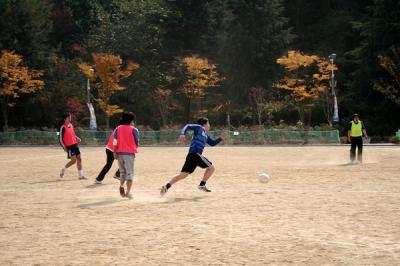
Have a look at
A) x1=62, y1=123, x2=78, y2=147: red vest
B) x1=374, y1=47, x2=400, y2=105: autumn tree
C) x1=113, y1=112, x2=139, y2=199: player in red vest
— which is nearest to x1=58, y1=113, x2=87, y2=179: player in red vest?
x1=62, y1=123, x2=78, y2=147: red vest

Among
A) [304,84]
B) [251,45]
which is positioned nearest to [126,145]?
[304,84]

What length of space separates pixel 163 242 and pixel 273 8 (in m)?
52.2

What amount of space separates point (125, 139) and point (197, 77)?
43971mm

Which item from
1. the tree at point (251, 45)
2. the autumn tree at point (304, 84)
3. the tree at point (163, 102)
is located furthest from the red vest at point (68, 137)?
the tree at point (251, 45)

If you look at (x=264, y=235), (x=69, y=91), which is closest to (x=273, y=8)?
(x=69, y=91)

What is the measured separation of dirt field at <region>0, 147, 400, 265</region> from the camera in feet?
22.5

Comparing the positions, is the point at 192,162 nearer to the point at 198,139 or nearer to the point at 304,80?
the point at 198,139

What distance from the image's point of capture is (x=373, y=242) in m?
7.44

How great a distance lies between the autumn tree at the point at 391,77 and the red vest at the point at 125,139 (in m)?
34.7

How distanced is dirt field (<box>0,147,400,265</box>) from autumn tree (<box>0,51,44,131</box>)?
39.2 meters

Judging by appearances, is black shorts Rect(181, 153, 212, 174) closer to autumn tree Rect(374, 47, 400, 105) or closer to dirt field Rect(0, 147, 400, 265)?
dirt field Rect(0, 147, 400, 265)

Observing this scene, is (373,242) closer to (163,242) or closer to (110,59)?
(163,242)

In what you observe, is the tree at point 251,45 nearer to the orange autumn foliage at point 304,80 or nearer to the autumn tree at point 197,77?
the autumn tree at point 197,77

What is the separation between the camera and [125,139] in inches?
470
